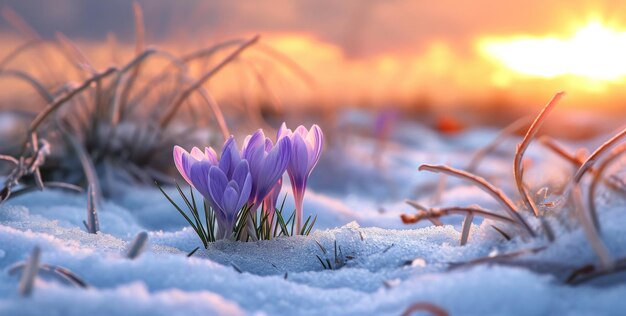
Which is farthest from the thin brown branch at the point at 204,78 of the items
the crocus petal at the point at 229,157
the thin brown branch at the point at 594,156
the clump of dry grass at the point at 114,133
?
the thin brown branch at the point at 594,156

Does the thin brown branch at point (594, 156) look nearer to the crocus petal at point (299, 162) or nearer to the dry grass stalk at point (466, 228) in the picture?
the dry grass stalk at point (466, 228)

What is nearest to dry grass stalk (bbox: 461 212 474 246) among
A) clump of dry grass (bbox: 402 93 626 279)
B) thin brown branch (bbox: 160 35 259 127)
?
clump of dry grass (bbox: 402 93 626 279)

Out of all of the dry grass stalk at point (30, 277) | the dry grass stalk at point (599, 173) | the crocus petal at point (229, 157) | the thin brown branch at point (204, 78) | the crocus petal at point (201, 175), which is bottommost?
the dry grass stalk at point (30, 277)

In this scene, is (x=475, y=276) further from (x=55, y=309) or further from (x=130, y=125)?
(x=130, y=125)

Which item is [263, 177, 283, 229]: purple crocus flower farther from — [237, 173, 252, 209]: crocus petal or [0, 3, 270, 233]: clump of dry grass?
[0, 3, 270, 233]: clump of dry grass

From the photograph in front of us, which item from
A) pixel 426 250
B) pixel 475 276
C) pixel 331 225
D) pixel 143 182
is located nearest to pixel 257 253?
pixel 426 250
